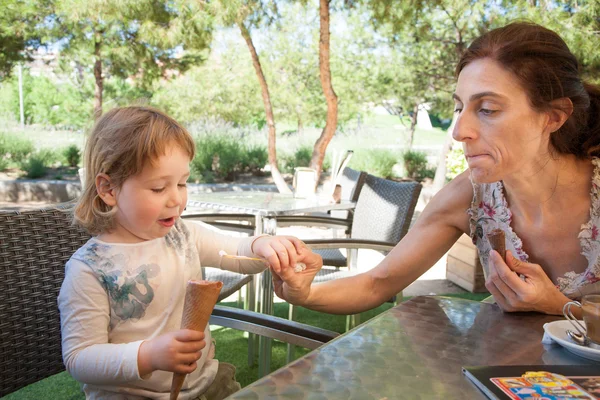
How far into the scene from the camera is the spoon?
1.13 m

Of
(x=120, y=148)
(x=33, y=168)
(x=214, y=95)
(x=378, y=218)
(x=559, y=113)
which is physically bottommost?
(x=33, y=168)

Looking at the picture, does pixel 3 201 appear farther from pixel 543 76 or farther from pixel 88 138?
pixel 543 76

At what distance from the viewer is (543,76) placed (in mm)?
1462

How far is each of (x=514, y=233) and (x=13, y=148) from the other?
12.2 meters

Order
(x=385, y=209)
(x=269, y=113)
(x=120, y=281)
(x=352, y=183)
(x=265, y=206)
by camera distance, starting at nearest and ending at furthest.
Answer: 1. (x=120, y=281)
2. (x=385, y=209)
3. (x=265, y=206)
4. (x=352, y=183)
5. (x=269, y=113)

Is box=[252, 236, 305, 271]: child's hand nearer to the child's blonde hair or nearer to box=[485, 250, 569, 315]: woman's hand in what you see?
the child's blonde hair

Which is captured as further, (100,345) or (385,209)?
(385,209)

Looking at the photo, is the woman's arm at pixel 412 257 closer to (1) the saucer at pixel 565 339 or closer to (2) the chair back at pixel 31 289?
(1) the saucer at pixel 565 339

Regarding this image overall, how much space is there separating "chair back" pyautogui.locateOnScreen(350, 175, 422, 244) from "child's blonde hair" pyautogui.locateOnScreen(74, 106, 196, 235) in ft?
5.90

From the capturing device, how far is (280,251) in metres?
1.35

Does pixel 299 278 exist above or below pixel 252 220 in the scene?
above

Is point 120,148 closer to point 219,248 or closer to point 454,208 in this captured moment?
point 219,248

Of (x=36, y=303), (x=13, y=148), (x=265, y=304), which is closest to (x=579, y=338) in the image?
(x=36, y=303)

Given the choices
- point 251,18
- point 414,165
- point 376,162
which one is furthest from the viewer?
point 414,165
